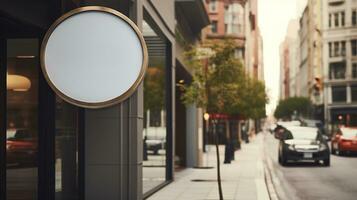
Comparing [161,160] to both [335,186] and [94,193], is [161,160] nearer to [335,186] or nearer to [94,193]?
[335,186]

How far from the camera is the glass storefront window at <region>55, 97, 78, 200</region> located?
994 cm

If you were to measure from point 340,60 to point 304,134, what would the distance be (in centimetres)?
7077

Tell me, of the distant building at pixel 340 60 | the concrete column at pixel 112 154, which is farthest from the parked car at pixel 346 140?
the distant building at pixel 340 60

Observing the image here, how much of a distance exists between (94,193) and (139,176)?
853 millimetres

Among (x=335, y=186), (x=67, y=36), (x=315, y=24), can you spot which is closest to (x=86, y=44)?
(x=67, y=36)

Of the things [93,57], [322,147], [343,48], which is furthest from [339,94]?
[93,57]

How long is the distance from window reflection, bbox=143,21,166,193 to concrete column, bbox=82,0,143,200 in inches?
148

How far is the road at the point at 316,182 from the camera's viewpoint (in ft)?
52.2

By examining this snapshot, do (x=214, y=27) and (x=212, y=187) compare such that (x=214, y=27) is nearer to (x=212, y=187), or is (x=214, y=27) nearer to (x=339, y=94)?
(x=339, y=94)

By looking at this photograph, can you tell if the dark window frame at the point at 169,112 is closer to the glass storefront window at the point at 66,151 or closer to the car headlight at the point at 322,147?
the glass storefront window at the point at 66,151

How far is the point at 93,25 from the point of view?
626 cm

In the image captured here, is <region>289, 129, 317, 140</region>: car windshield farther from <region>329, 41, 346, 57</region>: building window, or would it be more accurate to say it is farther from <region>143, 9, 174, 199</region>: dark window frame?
<region>329, 41, 346, 57</region>: building window

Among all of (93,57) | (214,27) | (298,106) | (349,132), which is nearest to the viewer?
(93,57)

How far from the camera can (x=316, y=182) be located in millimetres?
19766
